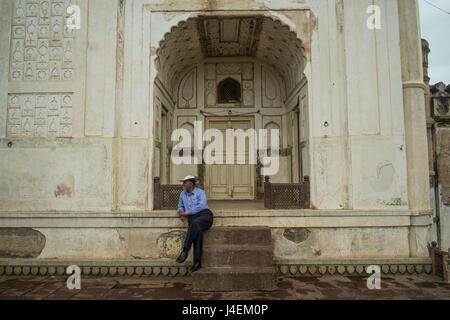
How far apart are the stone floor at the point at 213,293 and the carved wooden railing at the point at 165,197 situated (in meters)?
1.30

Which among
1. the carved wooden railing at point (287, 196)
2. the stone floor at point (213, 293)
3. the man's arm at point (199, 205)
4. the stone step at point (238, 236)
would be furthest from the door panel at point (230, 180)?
the stone floor at point (213, 293)

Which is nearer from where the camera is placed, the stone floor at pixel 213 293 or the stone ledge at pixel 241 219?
the stone floor at pixel 213 293

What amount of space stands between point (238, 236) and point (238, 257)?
0.48 m

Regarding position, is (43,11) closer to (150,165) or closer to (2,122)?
(2,122)

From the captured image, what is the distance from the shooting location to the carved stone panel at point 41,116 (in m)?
5.93

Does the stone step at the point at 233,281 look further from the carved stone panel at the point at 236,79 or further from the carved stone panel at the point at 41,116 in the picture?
the carved stone panel at the point at 236,79

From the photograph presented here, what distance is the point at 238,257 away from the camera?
4.99 m

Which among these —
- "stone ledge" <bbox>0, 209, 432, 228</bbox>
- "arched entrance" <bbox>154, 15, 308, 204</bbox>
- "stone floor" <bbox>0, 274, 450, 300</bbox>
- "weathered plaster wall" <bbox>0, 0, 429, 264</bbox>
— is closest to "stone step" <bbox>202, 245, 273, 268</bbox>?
"stone floor" <bbox>0, 274, 450, 300</bbox>

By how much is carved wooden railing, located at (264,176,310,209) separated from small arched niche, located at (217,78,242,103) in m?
3.85

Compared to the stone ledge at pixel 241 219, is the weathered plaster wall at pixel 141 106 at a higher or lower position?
higher

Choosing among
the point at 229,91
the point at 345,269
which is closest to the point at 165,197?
the point at 345,269

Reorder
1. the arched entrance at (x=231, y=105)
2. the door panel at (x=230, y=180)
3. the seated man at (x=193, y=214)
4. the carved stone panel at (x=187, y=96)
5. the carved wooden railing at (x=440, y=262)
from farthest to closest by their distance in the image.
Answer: the carved stone panel at (x=187, y=96) → the door panel at (x=230, y=180) → the arched entrance at (x=231, y=105) → the carved wooden railing at (x=440, y=262) → the seated man at (x=193, y=214)

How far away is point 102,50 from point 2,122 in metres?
2.39

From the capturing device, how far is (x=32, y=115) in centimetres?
597
